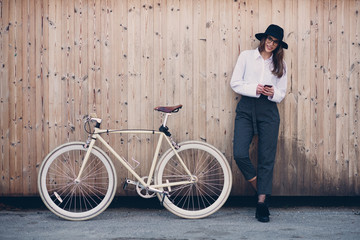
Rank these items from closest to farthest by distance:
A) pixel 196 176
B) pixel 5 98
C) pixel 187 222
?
1. pixel 187 222
2. pixel 196 176
3. pixel 5 98

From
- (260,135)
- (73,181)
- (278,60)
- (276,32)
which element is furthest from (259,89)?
(73,181)

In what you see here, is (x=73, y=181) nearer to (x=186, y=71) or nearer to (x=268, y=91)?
(x=186, y=71)

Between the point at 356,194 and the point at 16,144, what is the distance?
15.2ft

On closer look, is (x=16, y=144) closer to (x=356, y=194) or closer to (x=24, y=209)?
(x=24, y=209)

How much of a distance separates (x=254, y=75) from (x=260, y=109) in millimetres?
438

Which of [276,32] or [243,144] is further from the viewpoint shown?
[243,144]

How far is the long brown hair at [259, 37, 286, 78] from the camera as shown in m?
5.97

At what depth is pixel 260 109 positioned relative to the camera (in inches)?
237

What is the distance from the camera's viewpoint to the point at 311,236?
208 inches

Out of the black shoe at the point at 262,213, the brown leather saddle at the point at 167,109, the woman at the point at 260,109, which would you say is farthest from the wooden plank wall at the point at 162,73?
the black shoe at the point at 262,213

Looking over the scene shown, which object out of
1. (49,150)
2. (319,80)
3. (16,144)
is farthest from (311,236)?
(16,144)

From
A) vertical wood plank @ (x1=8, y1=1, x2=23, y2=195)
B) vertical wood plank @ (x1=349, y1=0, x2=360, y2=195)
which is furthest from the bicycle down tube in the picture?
vertical wood plank @ (x1=349, y1=0, x2=360, y2=195)

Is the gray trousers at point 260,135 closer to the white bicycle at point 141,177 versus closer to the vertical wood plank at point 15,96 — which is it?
the white bicycle at point 141,177

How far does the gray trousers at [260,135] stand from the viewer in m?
5.99
